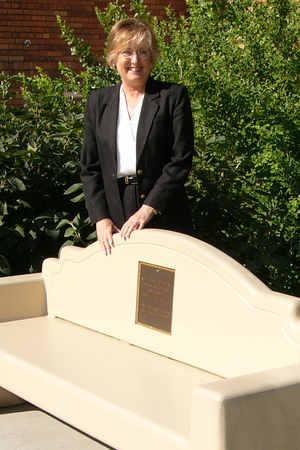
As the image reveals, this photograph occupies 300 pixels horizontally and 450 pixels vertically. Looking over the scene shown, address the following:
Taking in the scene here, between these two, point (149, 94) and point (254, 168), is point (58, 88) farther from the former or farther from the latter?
point (149, 94)

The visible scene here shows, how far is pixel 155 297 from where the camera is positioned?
3467mm

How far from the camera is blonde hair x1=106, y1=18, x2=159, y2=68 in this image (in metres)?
3.50

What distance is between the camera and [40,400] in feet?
10.5

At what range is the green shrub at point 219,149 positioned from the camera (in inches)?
181

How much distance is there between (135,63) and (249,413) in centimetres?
195

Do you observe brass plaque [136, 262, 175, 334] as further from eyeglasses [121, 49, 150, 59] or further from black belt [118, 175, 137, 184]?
eyeglasses [121, 49, 150, 59]

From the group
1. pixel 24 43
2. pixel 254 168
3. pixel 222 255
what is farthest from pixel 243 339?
pixel 24 43

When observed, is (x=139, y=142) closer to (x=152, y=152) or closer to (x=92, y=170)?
(x=152, y=152)

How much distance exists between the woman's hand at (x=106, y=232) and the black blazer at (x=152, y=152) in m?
0.03

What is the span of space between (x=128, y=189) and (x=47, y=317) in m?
1.18

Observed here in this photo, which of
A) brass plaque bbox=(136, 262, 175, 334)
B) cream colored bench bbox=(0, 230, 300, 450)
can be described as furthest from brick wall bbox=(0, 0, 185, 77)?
brass plaque bbox=(136, 262, 175, 334)

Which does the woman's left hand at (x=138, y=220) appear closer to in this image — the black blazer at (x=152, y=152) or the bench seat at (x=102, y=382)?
the black blazer at (x=152, y=152)

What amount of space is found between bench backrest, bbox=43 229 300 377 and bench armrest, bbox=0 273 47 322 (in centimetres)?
15

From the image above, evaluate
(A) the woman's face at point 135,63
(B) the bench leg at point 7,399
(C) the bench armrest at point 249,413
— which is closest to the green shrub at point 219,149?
(B) the bench leg at point 7,399
